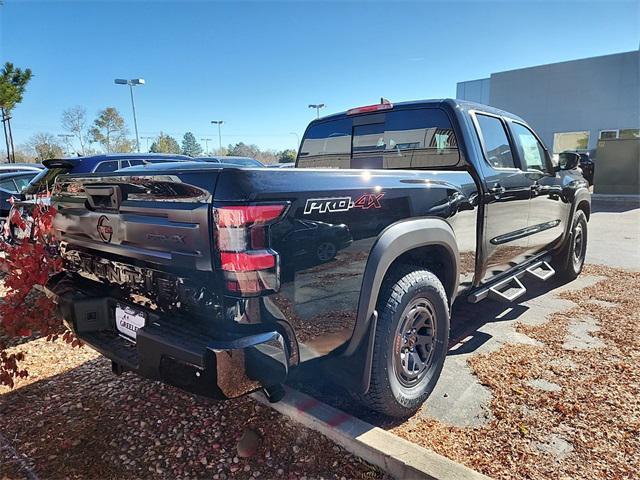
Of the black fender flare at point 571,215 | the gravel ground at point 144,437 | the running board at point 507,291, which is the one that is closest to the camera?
the gravel ground at point 144,437

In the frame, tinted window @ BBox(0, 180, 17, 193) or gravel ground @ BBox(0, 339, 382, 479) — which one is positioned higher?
tinted window @ BBox(0, 180, 17, 193)

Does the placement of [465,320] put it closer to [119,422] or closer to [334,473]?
[334,473]

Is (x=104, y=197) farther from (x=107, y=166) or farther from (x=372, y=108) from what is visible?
(x=107, y=166)

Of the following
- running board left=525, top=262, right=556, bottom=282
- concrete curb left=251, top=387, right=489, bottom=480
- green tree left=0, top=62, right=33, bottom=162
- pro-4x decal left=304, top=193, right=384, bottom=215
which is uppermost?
green tree left=0, top=62, right=33, bottom=162

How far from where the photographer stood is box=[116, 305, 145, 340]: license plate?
2070 mm

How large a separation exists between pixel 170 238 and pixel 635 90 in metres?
31.3

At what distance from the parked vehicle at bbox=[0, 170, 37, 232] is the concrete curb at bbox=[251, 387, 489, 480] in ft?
26.5

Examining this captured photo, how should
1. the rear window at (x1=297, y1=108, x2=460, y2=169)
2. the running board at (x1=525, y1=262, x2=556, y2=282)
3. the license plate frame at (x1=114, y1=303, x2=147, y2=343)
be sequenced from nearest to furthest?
1. the license plate frame at (x1=114, y1=303, x2=147, y2=343)
2. the rear window at (x1=297, y1=108, x2=460, y2=169)
3. the running board at (x1=525, y1=262, x2=556, y2=282)

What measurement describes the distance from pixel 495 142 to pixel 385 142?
3.15 feet

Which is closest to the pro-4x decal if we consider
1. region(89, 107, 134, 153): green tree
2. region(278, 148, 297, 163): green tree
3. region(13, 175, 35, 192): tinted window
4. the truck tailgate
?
the truck tailgate

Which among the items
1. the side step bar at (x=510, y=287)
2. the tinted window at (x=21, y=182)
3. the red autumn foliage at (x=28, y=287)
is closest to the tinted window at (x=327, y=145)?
the side step bar at (x=510, y=287)

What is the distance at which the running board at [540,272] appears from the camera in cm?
432

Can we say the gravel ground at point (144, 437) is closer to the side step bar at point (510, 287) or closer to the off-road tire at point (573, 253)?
the side step bar at point (510, 287)

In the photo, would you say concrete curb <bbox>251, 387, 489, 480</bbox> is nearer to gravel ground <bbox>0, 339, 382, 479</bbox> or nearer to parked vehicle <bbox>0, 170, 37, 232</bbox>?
gravel ground <bbox>0, 339, 382, 479</bbox>
